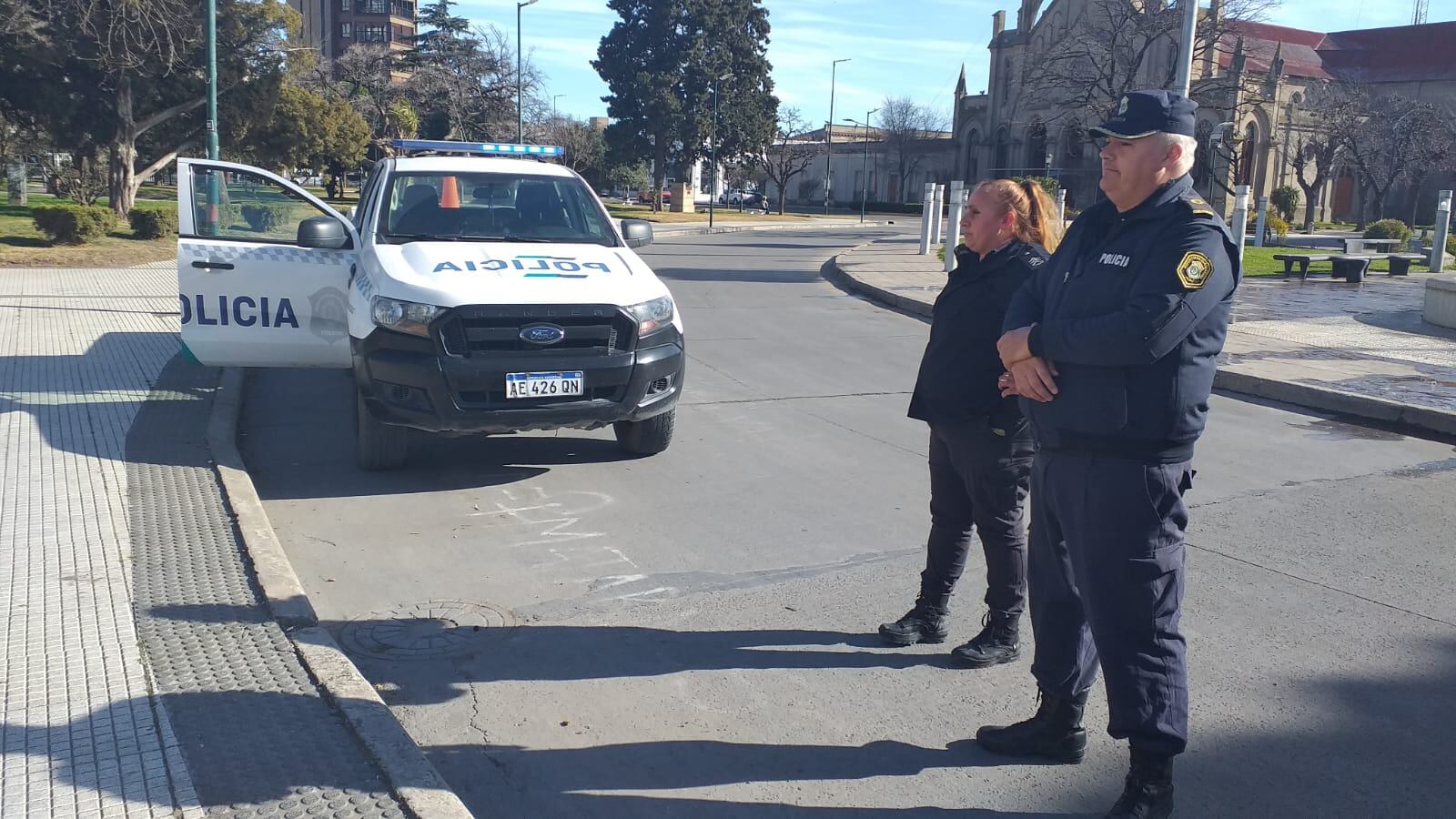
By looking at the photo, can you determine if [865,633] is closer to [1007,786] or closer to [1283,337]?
[1007,786]

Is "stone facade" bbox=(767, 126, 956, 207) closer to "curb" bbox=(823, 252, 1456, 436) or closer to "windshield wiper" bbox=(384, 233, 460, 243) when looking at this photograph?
"curb" bbox=(823, 252, 1456, 436)

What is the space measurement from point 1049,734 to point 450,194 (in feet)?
18.4

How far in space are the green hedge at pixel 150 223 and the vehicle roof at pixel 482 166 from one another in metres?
19.0

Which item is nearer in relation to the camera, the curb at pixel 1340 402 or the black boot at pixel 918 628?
the black boot at pixel 918 628

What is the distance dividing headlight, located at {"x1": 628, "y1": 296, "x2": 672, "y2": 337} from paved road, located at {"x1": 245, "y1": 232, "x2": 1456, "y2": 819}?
3.11 ft

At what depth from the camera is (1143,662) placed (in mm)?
3178

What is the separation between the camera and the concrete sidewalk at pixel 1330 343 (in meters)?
9.99

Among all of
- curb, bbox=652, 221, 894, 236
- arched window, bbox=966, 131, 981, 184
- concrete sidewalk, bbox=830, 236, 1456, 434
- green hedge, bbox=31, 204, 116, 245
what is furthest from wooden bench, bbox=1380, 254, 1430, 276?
arched window, bbox=966, 131, 981, 184

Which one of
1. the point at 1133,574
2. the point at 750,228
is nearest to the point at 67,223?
the point at 1133,574

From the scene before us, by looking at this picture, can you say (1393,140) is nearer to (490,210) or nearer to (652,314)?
(490,210)

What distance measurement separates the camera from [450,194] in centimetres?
781

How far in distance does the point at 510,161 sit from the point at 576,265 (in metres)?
1.86

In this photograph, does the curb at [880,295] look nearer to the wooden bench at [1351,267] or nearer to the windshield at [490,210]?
the windshield at [490,210]

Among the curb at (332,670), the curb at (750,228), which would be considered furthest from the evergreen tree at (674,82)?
the curb at (332,670)
